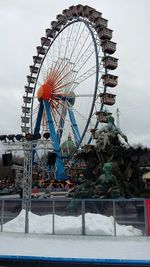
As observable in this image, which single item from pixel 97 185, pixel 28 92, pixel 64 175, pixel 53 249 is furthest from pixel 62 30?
pixel 53 249

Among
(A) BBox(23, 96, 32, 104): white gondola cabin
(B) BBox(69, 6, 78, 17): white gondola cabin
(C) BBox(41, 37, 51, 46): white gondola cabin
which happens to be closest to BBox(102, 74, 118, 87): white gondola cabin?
(B) BBox(69, 6, 78, 17): white gondola cabin

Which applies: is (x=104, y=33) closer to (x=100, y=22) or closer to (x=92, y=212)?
(x=100, y=22)

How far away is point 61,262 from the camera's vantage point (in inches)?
329

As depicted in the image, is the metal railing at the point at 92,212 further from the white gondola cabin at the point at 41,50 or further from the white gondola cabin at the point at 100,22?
the white gondola cabin at the point at 41,50

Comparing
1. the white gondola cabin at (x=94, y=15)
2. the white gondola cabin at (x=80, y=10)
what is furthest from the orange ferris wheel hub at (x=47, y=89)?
the white gondola cabin at (x=94, y=15)

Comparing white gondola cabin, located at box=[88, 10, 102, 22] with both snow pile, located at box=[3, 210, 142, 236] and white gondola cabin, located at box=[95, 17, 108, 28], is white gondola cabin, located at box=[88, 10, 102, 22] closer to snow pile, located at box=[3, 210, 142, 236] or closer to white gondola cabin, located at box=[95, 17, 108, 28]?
white gondola cabin, located at box=[95, 17, 108, 28]

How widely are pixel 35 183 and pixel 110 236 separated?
1464 inches

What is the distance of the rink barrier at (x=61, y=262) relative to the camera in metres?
7.99

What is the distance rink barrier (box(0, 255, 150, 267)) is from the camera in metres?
7.99

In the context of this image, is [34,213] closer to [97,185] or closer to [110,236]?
[110,236]

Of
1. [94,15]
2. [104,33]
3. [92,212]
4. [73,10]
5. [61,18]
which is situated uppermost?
[61,18]

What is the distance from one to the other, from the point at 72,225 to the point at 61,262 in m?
3.94

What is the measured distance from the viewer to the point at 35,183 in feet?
159

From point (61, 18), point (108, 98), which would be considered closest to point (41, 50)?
point (61, 18)
